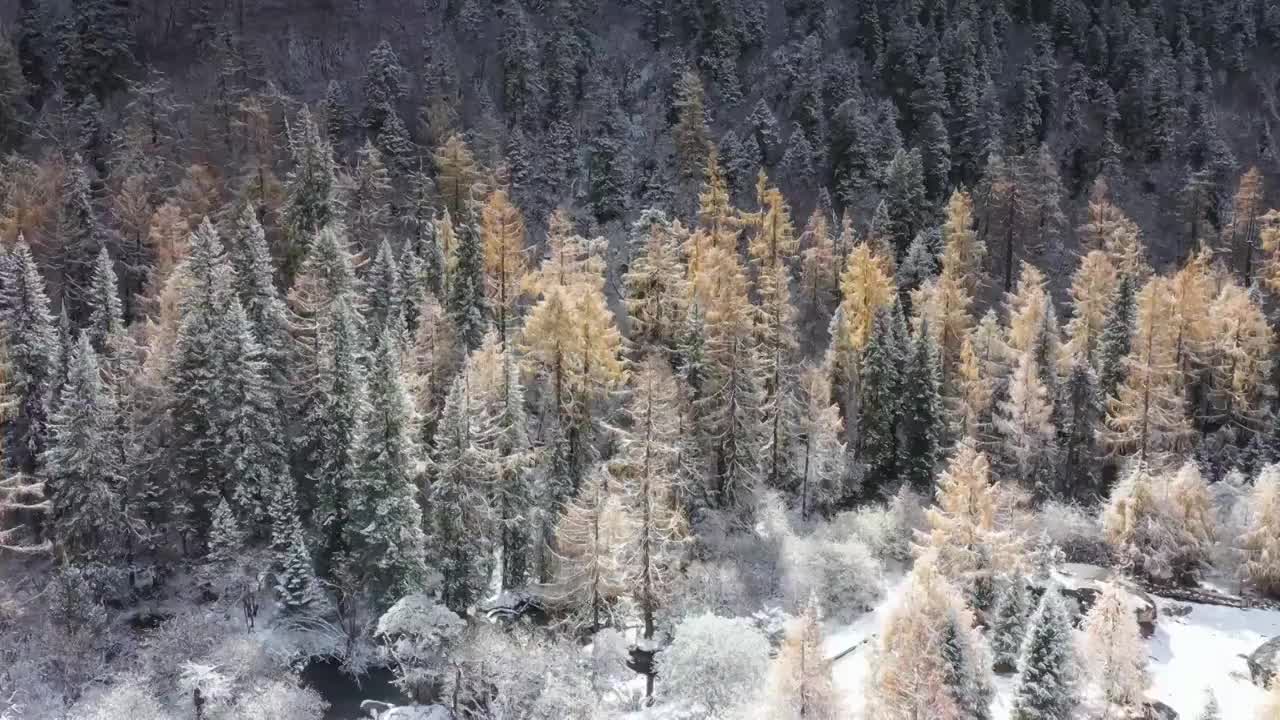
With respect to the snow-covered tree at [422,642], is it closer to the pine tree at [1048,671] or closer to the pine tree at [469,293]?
the pine tree at [469,293]

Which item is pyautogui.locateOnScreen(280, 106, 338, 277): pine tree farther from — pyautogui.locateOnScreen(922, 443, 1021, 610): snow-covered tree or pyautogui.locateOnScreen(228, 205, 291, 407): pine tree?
pyautogui.locateOnScreen(922, 443, 1021, 610): snow-covered tree

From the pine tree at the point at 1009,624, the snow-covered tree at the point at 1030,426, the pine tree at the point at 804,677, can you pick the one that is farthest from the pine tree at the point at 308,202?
the pine tree at the point at 1009,624

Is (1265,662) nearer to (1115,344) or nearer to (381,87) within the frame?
(1115,344)

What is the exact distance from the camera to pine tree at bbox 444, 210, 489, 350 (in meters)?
60.1

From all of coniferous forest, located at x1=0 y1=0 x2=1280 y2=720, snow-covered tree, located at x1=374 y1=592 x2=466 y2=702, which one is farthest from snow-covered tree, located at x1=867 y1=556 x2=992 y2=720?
snow-covered tree, located at x1=374 y1=592 x2=466 y2=702

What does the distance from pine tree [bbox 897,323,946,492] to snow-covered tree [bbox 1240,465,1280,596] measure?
16.3 metres

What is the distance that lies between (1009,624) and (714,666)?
13882 mm

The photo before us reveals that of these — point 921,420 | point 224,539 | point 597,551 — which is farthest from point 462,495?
point 921,420

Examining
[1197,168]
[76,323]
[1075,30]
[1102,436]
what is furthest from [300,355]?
[1075,30]

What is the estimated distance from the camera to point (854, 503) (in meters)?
58.7

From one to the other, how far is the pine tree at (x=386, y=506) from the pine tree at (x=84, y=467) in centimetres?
1279

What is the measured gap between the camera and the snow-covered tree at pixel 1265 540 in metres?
48.7

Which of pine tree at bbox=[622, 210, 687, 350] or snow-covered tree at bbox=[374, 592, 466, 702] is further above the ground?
pine tree at bbox=[622, 210, 687, 350]

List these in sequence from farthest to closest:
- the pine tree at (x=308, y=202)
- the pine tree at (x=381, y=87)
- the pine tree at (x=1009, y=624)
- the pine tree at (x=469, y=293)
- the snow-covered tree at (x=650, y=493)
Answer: the pine tree at (x=381, y=87) → the pine tree at (x=308, y=202) → the pine tree at (x=469, y=293) → the snow-covered tree at (x=650, y=493) → the pine tree at (x=1009, y=624)
